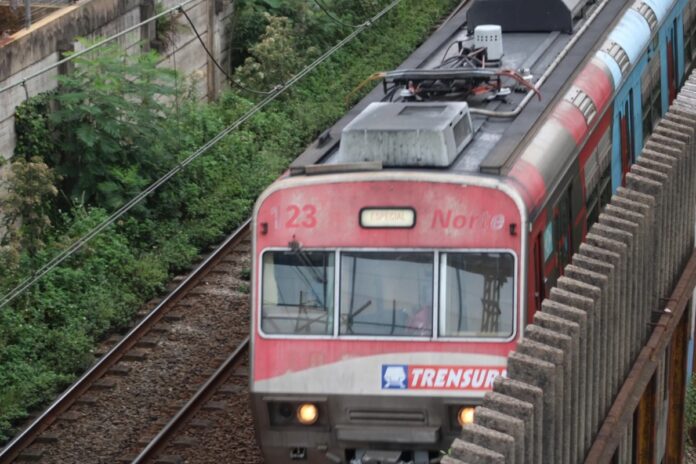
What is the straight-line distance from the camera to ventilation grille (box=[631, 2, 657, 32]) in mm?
16438

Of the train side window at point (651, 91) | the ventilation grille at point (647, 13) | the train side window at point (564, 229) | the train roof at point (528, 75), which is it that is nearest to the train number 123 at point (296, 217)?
the train roof at point (528, 75)

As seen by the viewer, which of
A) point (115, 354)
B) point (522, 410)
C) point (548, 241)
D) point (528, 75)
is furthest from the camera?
point (115, 354)

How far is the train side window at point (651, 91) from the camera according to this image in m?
15.9

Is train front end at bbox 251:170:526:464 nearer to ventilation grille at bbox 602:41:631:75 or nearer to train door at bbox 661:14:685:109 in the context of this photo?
ventilation grille at bbox 602:41:631:75

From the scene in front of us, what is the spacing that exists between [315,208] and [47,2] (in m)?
10.8

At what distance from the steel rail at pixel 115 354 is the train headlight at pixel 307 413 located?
3.74m

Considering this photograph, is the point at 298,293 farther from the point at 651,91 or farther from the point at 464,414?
the point at 651,91

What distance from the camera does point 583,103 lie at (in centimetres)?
1295

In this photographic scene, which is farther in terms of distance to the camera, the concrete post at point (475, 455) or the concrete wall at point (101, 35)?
the concrete wall at point (101, 35)

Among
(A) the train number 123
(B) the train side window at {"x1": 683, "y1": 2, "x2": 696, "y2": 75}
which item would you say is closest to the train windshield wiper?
(A) the train number 123

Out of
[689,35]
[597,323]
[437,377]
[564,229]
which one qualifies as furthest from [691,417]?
[689,35]

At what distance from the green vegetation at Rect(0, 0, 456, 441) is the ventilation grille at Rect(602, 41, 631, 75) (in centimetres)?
587

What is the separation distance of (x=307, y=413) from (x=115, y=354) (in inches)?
213

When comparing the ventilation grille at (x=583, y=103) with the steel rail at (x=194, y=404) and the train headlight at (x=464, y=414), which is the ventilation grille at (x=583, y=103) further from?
the steel rail at (x=194, y=404)
